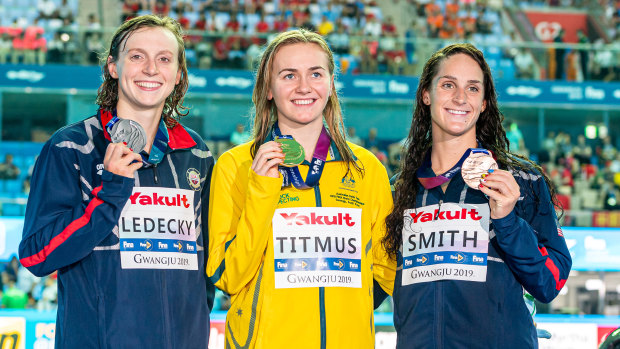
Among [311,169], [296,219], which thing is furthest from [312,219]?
[311,169]

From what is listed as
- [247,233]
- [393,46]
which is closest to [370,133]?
[393,46]

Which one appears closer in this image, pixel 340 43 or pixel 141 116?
pixel 141 116

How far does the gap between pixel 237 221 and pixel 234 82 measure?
13.3 m

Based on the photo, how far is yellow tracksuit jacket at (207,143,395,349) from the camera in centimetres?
318

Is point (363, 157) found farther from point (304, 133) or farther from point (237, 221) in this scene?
point (237, 221)

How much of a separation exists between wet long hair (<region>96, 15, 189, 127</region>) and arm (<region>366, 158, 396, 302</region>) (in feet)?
3.21

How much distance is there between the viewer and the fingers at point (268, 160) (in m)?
3.11

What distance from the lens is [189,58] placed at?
15625 millimetres

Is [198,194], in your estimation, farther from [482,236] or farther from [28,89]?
[28,89]

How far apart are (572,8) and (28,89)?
17220mm

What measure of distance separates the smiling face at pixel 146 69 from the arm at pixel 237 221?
1.36ft

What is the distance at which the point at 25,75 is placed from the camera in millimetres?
15578

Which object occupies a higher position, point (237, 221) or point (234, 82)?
point (234, 82)

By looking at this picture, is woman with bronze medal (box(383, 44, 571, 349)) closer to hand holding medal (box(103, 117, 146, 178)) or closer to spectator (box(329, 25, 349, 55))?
hand holding medal (box(103, 117, 146, 178))
